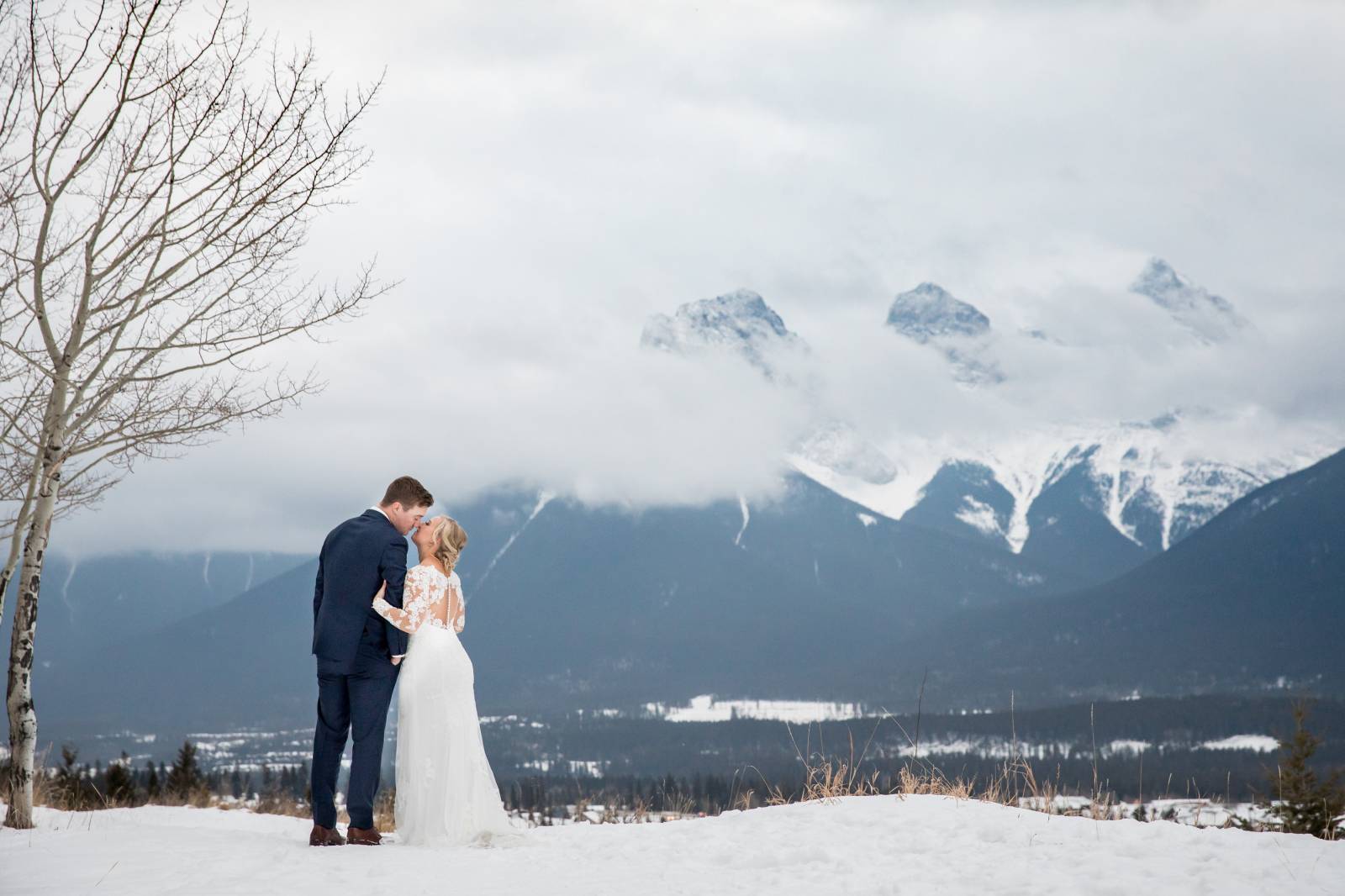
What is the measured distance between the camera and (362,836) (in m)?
8.62

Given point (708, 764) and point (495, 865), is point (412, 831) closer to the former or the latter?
point (495, 865)

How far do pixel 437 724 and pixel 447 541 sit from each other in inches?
58.7

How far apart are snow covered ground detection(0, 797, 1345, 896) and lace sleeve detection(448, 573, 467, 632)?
1.87 meters

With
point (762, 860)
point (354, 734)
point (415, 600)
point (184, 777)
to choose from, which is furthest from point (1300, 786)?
point (184, 777)

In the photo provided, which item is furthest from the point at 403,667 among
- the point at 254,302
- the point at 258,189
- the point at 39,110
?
the point at 39,110

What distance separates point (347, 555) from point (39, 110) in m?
4.59

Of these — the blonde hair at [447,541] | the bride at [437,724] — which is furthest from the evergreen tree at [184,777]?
the blonde hair at [447,541]

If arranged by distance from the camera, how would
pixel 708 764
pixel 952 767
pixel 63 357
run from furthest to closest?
pixel 708 764, pixel 952 767, pixel 63 357

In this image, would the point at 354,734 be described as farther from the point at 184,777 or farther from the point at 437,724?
the point at 184,777

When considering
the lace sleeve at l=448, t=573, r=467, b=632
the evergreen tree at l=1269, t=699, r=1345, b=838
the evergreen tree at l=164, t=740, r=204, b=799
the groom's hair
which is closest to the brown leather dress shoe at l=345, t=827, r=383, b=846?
the lace sleeve at l=448, t=573, r=467, b=632

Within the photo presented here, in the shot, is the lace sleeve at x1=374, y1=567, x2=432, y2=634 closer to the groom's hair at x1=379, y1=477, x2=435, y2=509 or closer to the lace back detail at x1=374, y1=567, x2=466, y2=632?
the lace back detail at x1=374, y1=567, x2=466, y2=632

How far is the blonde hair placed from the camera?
9242 mm

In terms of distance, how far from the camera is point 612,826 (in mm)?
9883

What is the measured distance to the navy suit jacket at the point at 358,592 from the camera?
860 cm
